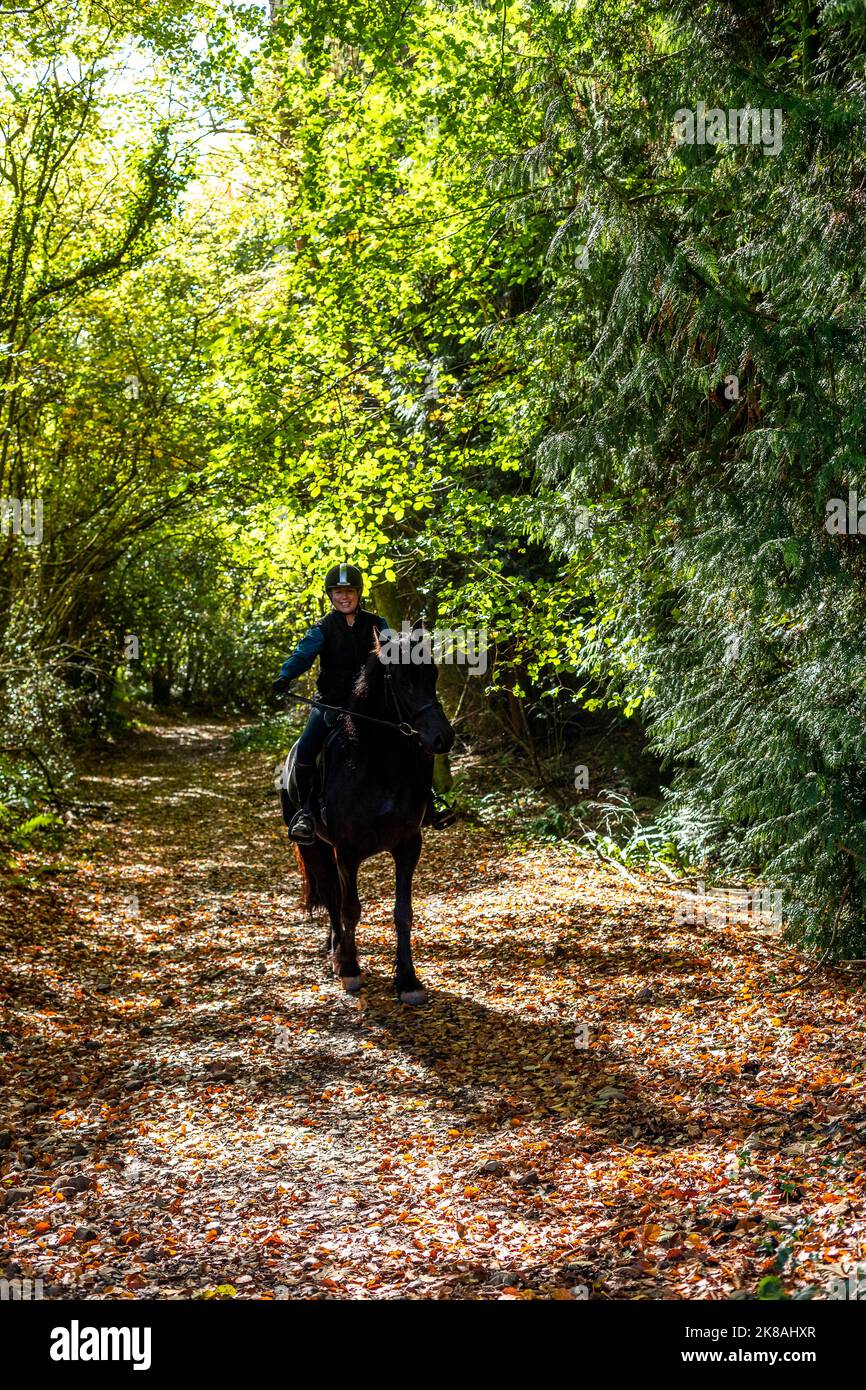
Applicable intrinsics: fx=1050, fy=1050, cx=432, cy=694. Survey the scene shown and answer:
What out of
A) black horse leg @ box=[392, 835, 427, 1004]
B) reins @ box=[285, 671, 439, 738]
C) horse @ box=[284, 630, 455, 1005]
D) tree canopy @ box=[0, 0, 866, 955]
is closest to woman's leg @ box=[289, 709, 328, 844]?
horse @ box=[284, 630, 455, 1005]

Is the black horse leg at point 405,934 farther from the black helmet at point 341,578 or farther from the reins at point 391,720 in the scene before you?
the black helmet at point 341,578

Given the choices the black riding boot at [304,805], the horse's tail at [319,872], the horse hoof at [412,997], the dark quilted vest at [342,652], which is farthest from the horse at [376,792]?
the horse's tail at [319,872]

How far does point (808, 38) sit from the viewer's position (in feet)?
20.0

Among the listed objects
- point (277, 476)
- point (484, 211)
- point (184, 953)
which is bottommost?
point (184, 953)

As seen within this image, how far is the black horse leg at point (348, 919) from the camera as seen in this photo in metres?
7.71

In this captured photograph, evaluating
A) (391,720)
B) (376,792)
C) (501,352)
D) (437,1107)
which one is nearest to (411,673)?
(391,720)

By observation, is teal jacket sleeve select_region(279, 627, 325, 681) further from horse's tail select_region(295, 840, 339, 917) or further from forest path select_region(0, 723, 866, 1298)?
forest path select_region(0, 723, 866, 1298)

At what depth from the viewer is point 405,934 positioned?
7.50m

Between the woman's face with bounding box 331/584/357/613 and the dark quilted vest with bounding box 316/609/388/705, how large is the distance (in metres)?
0.06

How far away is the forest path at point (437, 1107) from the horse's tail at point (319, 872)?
2.03ft

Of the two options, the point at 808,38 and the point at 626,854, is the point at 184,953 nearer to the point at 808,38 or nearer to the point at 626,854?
the point at 626,854

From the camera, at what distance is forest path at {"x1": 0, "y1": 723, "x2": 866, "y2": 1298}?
412cm
